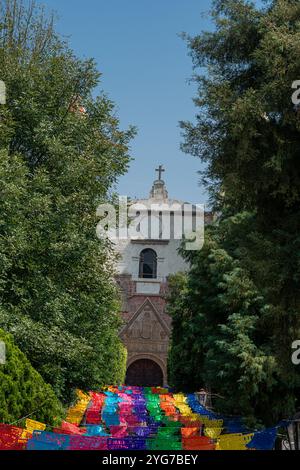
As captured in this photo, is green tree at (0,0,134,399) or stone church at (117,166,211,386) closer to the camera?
green tree at (0,0,134,399)

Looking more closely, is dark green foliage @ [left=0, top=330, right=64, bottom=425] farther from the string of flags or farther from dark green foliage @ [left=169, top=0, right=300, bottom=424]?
dark green foliage @ [left=169, top=0, right=300, bottom=424]

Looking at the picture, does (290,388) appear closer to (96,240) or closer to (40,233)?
(96,240)

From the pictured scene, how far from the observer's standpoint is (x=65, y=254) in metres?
14.6

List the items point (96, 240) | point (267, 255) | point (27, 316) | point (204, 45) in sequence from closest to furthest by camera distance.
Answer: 1. point (267, 255)
2. point (204, 45)
3. point (27, 316)
4. point (96, 240)

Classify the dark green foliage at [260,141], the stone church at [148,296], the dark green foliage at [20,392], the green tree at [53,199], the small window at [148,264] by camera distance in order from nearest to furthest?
1. the dark green foliage at [260,141]
2. the dark green foliage at [20,392]
3. the green tree at [53,199]
4. the stone church at [148,296]
5. the small window at [148,264]

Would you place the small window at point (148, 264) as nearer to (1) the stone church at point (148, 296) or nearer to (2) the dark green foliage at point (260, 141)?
(1) the stone church at point (148, 296)

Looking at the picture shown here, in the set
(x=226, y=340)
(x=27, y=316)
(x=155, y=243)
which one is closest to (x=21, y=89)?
(x=27, y=316)

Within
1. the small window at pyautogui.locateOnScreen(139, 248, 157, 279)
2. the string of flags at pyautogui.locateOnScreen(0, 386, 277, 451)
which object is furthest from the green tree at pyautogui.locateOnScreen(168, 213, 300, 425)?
the small window at pyautogui.locateOnScreen(139, 248, 157, 279)

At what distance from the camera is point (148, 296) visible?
Answer: 39.8 m

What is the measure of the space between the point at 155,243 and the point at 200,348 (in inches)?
841

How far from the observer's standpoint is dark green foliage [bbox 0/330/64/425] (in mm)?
10172

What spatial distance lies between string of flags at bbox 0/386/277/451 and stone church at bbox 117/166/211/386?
35.8 feet

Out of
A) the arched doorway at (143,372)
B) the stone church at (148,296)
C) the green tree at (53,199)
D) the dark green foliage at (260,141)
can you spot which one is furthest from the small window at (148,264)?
the dark green foliage at (260,141)

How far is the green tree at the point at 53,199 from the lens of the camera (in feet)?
43.0
